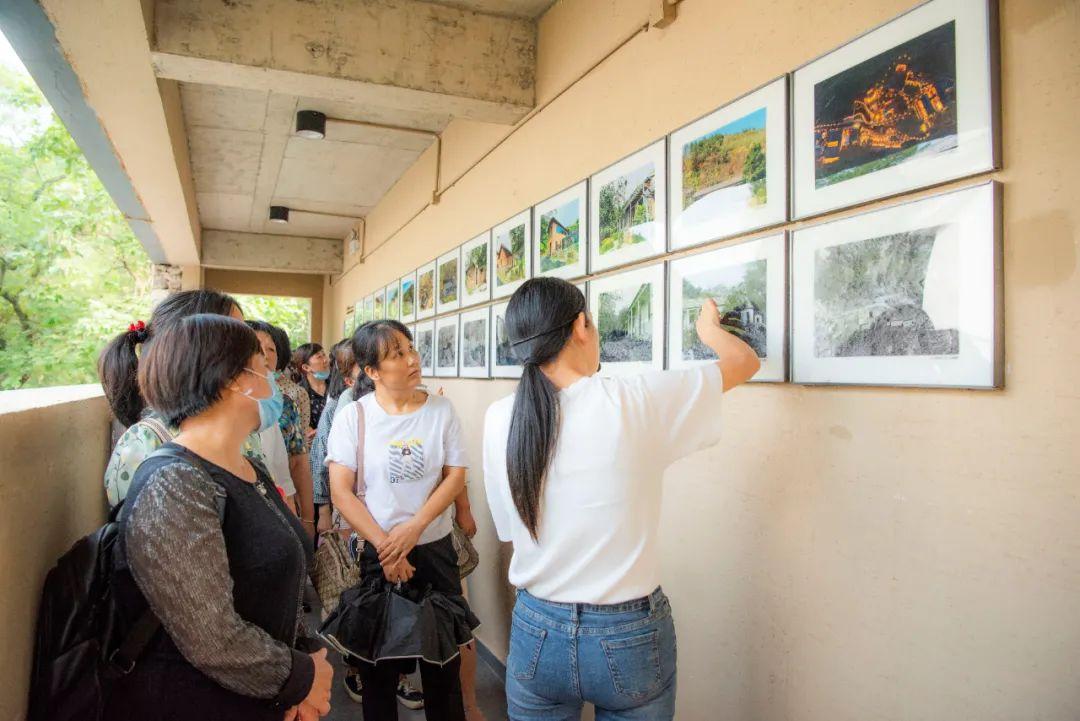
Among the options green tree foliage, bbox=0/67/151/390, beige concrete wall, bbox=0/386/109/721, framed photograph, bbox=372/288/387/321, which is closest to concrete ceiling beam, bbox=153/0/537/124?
beige concrete wall, bbox=0/386/109/721

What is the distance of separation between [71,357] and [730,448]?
15.3 m

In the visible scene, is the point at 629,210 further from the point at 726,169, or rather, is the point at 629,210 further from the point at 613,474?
the point at 613,474

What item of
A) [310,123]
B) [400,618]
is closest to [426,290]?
[310,123]

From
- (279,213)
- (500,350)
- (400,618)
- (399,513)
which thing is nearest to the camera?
(400,618)

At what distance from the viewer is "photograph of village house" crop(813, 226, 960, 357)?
1300 millimetres

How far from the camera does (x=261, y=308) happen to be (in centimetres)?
1669

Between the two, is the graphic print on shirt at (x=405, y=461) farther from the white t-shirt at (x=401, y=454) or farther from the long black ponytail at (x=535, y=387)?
the long black ponytail at (x=535, y=387)

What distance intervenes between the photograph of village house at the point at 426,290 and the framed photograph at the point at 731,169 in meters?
2.75

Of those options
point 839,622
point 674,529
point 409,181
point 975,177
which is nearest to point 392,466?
point 674,529

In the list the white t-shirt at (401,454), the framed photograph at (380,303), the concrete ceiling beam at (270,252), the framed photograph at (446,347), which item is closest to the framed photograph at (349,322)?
the concrete ceiling beam at (270,252)

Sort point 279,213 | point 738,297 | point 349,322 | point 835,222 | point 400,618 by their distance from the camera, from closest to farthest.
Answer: point 835,222 → point 738,297 → point 400,618 → point 279,213 → point 349,322

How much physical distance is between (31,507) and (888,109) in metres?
1.88

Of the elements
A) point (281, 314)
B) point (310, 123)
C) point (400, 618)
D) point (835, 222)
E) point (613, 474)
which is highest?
point (310, 123)

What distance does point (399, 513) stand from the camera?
94.3 inches
